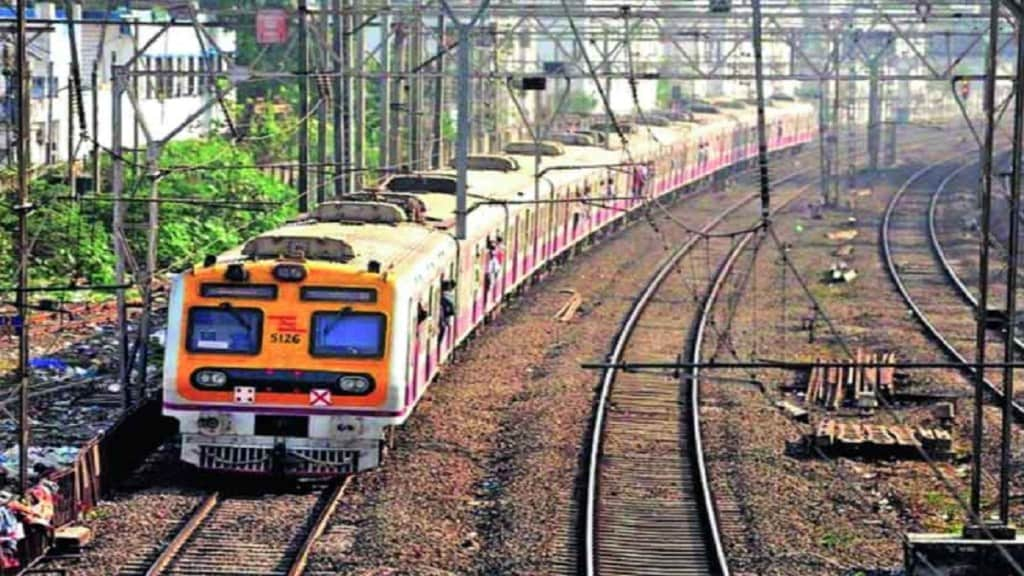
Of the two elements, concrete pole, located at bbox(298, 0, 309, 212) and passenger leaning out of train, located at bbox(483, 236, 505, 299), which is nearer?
concrete pole, located at bbox(298, 0, 309, 212)

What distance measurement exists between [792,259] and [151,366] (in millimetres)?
17403

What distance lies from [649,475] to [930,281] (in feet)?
59.1

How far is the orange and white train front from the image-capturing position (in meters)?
15.9

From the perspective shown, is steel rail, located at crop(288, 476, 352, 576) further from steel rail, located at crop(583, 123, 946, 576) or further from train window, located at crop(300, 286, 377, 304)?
steel rail, located at crop(583, 123, 946, 576)

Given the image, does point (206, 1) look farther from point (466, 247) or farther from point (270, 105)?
point (466, 247)

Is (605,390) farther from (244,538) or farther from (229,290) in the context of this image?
(244,538)

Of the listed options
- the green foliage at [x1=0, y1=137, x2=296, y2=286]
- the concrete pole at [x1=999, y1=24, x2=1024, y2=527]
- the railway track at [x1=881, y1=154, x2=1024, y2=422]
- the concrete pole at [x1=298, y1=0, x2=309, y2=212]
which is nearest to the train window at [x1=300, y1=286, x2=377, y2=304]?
the concrete pole at [x1=999, y1=24, x2=1024, y2=527]

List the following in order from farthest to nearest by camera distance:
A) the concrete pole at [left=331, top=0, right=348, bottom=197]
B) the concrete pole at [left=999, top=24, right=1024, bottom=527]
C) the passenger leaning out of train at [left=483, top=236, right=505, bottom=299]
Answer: the concrete pole at [left=331, top=0, right=348, bottom=197], the passenger leaning out of train at [left=483, top=236, right=505, bottom=299], the concrete pole at [left=999, top=24, right=1024, bottom=527]

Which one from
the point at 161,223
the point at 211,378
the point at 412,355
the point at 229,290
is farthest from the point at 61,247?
the point at 211,378

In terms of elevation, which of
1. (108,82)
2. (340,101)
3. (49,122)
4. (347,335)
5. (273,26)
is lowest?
(347,335)

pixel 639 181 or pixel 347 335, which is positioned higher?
pixel 639 181

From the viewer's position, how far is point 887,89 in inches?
3115

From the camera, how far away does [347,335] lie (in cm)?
1611

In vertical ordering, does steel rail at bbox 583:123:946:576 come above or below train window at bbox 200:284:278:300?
below
